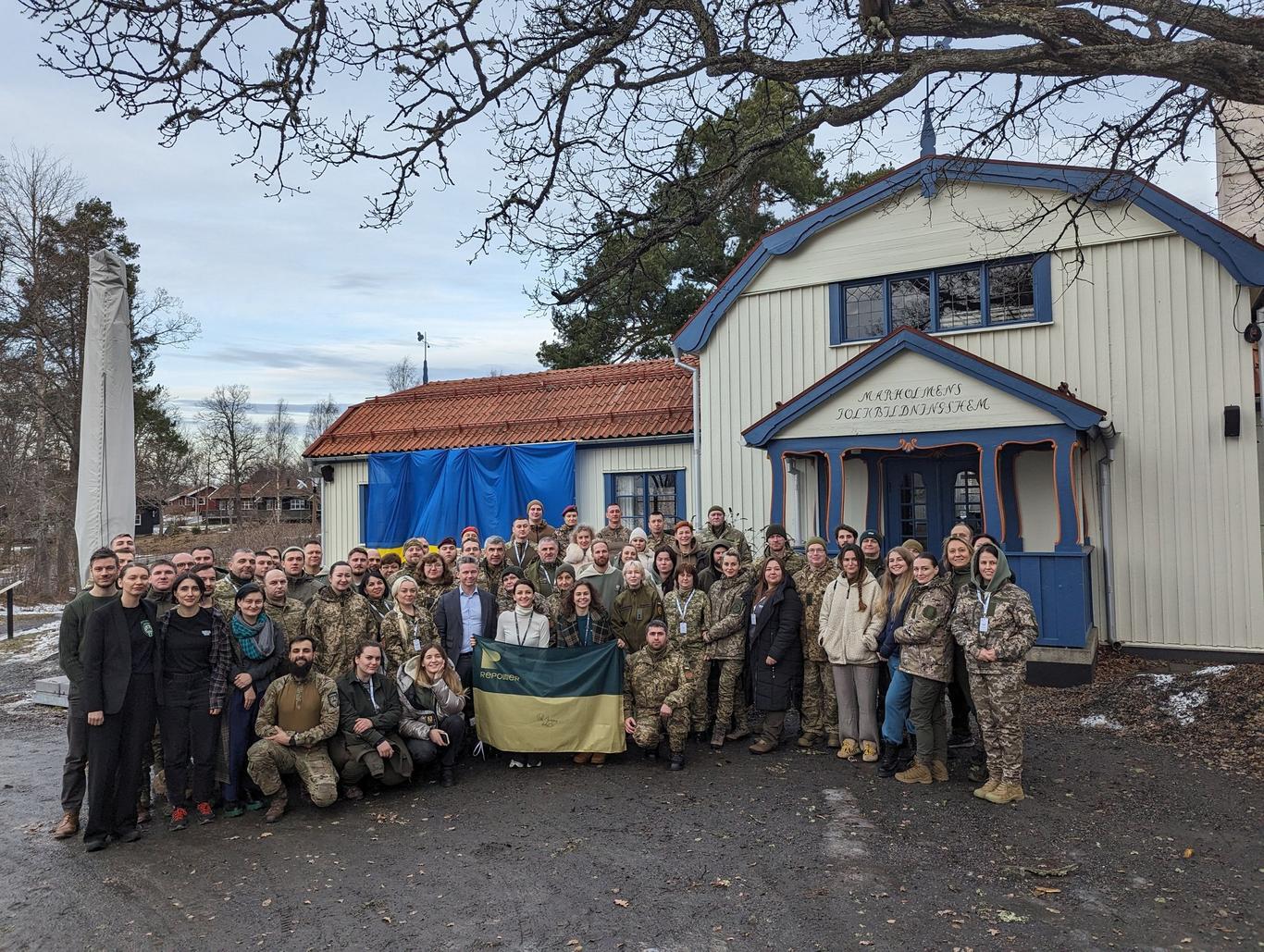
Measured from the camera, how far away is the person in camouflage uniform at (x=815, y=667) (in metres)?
7.91

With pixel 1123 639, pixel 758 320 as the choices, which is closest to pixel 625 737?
pixel 1123 639

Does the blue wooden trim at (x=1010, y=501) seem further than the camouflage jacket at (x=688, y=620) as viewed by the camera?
Yes

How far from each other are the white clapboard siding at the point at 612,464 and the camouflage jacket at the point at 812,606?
21.4ft

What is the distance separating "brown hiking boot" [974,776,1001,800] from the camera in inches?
253

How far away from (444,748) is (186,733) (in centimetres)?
190

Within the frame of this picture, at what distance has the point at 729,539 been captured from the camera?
381 inches

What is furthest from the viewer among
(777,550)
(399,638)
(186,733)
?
(777,550)

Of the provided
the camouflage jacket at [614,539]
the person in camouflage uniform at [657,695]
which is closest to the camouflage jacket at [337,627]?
the person in camouflage uniform at [657,695]

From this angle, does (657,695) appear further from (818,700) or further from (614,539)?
(614,539)

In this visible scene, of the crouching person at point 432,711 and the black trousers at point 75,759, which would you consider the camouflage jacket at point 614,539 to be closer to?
the crouching person at point 432,711

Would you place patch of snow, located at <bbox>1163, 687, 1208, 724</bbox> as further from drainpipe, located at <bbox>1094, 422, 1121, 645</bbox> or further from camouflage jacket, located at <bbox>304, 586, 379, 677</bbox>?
camouflage jacket, located at <bbox>304, 586, 379, 677</bbox>

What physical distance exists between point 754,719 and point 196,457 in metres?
55.9

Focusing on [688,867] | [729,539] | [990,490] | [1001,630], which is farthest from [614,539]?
[688,867]

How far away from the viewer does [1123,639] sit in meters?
11.0
